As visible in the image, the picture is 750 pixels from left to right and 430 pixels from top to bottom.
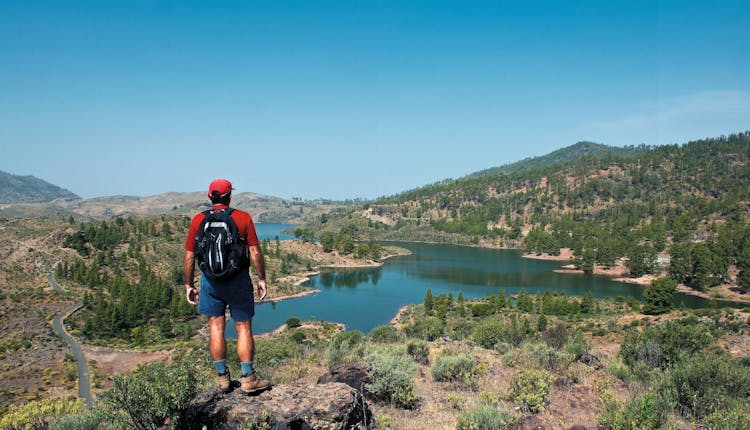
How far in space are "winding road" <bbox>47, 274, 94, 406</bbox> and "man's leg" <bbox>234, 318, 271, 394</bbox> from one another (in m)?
22.5

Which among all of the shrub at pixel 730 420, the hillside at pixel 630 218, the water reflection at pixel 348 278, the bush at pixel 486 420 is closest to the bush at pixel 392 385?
the bush at pixel 486 420

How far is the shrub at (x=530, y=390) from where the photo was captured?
7148mm

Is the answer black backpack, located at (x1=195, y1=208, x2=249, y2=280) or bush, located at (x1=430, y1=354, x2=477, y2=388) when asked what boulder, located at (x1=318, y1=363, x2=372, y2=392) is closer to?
bush, located at (x1=430, y1=354, x2=477, y2=388)

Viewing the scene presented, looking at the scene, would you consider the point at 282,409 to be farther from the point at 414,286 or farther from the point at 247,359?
the point at 414,286

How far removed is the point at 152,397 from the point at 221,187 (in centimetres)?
282

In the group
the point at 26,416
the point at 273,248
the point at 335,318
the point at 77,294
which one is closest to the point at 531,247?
the point at 273,248

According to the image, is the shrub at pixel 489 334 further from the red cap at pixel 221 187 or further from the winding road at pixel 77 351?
the red cap at pixel 221 187

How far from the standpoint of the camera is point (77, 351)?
39656mm

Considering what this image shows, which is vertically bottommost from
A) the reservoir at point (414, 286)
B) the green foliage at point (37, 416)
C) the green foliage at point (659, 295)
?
the reservoir at point (414, 286)

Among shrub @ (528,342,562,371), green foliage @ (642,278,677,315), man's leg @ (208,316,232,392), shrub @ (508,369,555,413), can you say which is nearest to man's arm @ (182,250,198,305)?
man's leg @ (208,316,232,392)

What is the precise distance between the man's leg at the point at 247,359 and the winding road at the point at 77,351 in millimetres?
22547

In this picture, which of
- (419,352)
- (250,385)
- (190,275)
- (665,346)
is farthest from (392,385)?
(665,346)

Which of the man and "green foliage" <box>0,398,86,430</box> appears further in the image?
"green foliage" <box>0,398,86,430</box>

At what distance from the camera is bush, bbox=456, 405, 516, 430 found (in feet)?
19.1
